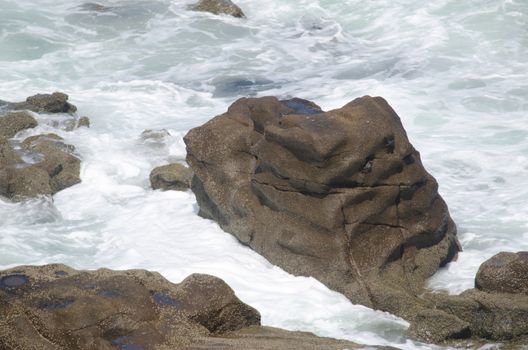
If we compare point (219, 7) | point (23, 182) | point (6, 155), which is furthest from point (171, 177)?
point (219, 7)

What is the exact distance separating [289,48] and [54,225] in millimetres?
10393

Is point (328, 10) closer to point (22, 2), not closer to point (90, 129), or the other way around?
point (22, 2)

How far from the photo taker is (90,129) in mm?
13648

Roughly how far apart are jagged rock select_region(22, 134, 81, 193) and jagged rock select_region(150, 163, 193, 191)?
114 centimetres

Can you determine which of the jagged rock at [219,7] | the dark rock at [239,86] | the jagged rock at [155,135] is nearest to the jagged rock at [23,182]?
the jagged rock at [155,135]

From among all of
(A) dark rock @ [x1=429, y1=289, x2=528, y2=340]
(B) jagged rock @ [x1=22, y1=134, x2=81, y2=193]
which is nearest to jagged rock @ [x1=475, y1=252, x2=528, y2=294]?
(A) dark rock @ [x1=429, y1=289, x2=528, y2=340]

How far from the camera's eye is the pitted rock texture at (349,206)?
8.12 meters

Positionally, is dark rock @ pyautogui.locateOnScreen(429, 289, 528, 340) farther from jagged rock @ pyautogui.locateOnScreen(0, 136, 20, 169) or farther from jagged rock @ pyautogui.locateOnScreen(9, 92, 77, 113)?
jagged rock @ pyautogui.locateOnScreen(9, 92, 77, 113)

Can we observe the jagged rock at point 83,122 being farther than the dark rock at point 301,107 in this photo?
Yes

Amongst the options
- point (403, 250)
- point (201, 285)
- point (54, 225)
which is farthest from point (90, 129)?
point (201, 285)

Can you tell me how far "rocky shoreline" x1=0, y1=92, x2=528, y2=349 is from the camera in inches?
220

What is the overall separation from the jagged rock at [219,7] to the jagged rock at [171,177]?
11.8 metres

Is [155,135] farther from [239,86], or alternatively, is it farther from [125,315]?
[125,315]

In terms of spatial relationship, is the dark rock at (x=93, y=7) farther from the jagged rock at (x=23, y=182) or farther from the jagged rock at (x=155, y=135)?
the jagged rock at (x=23, y=182)
